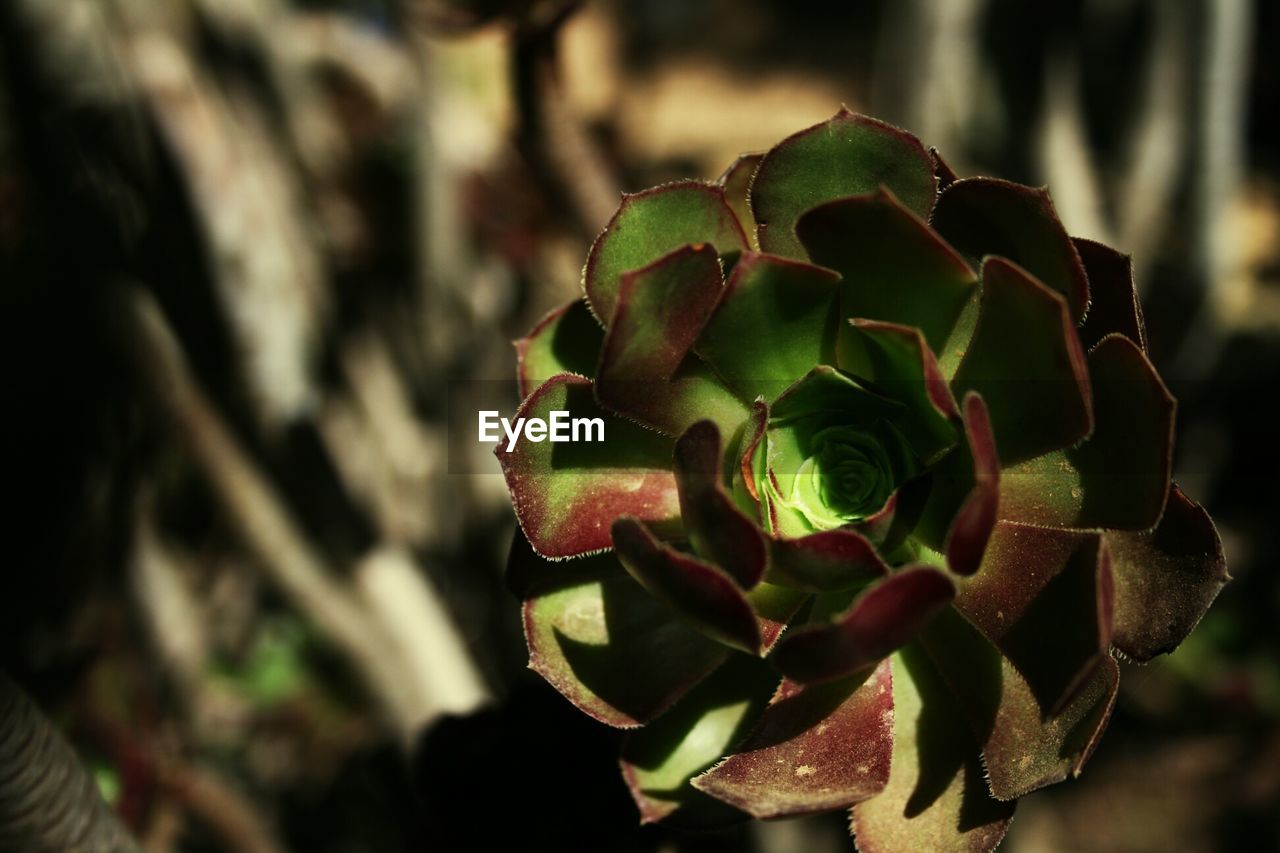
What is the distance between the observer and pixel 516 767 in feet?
2.12

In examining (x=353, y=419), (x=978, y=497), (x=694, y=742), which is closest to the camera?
(x=978, y=497)

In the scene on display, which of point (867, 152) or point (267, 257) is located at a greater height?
point (867, 152)

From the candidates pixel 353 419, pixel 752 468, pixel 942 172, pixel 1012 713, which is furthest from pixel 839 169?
pixel 353 419

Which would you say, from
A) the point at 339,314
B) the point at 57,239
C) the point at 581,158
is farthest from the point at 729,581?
the point at 339,314

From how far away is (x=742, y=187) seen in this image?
0.54 metres

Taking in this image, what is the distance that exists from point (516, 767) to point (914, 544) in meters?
0.29

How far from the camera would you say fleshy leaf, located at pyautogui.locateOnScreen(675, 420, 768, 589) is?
430mm

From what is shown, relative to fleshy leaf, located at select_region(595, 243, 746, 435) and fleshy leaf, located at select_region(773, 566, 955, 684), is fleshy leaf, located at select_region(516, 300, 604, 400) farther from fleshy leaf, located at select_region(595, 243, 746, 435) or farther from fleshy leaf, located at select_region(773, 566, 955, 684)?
fleshy leaf, located at select_region(773, 566, 955, 684)

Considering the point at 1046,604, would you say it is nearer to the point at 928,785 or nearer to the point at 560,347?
the point at 928,785

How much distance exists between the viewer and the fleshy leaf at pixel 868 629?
1.31 feet

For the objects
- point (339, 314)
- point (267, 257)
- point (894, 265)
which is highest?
point (894, 265)

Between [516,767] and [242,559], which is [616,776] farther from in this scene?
[242,559]

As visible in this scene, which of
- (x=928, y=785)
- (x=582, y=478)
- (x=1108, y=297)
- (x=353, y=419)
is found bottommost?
(x=353, y=419)

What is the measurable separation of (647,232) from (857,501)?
0.63 feet
